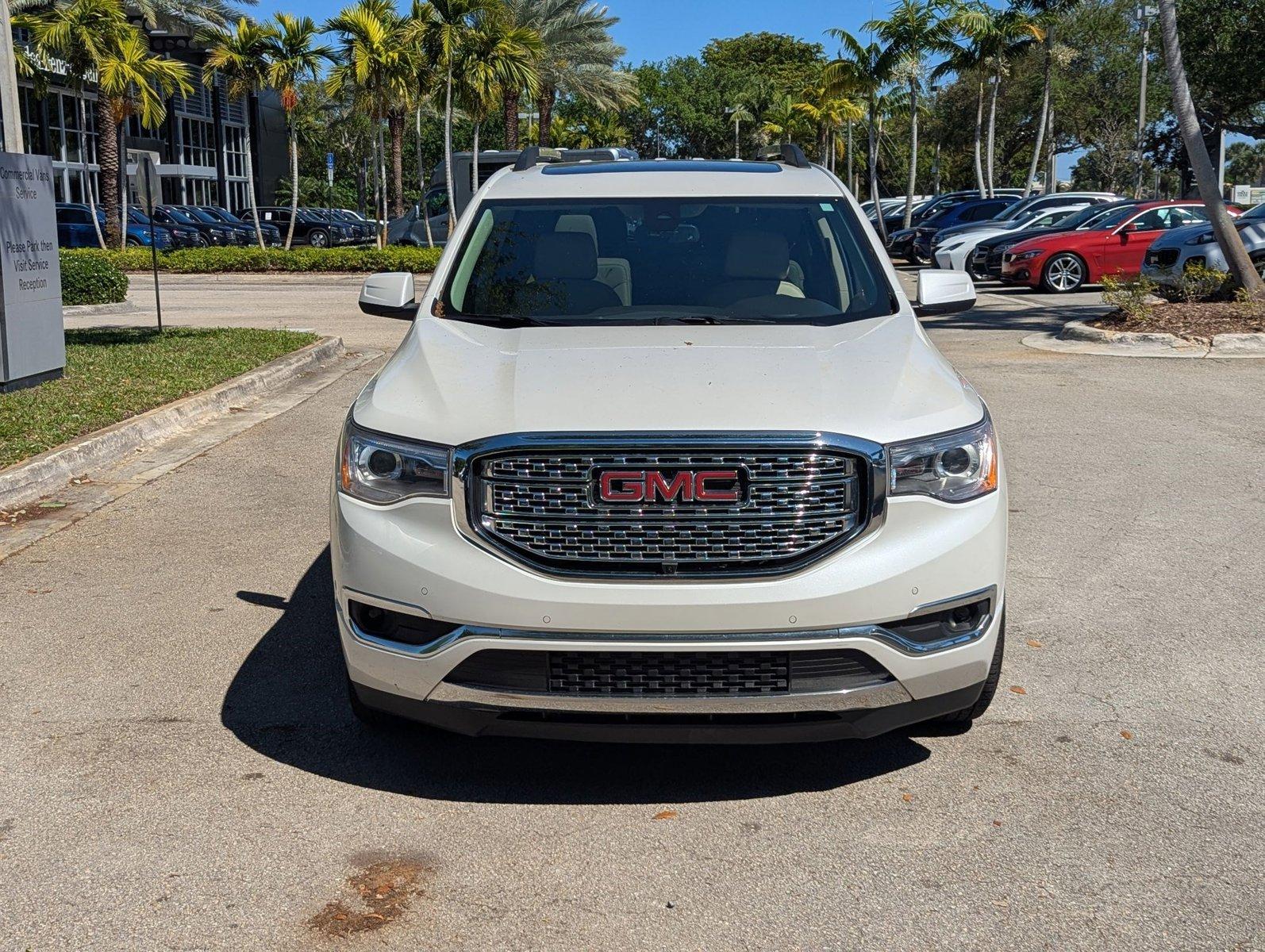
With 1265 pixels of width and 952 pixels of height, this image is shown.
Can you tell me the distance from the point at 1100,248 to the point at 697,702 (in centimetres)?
2124

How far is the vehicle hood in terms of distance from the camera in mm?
3742

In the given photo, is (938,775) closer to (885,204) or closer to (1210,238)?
(1210,238)

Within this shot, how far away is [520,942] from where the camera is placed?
320cm

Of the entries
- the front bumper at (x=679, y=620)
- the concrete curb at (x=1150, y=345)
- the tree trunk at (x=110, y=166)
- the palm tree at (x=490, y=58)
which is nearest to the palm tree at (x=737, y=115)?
the palm tree at (x=490, y=58)

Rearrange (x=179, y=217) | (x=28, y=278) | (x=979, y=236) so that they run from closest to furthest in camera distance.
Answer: (x=28, y=278) < (x=979, y=236) < (x=179, y=217)

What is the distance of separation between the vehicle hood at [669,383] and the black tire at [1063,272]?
19804mm

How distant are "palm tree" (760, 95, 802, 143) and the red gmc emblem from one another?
73.9 metres

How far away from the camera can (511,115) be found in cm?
4150

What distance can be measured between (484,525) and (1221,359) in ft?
41.5

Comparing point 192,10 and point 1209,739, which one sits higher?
point 192,10

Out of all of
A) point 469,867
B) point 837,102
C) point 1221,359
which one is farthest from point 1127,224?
point 837,102

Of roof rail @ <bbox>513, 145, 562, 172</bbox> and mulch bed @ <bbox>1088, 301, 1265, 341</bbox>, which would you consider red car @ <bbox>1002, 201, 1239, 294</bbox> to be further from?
roof rail @ <bbox>513, 145, 562, 172</bbox>

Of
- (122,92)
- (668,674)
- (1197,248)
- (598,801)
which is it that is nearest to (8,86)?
(1197,248)

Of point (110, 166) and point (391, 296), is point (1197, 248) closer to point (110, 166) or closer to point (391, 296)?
point (391, 296)
